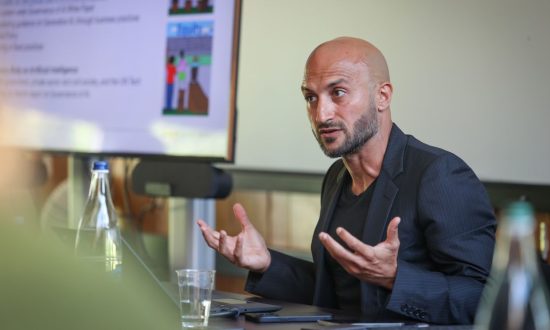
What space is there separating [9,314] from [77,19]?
3.14m

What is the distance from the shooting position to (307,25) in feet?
11.0

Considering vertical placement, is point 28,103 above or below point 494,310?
above

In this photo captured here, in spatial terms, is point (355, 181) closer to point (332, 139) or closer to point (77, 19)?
point (332, 139)

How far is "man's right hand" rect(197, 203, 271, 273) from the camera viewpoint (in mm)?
2035

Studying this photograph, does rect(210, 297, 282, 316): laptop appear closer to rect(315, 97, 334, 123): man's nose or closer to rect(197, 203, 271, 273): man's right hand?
rect(197, 203, 271, 273): man's right hand

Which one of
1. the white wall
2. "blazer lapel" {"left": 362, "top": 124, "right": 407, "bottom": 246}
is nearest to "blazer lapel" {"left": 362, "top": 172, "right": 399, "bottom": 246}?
"blazer lapel" {"left": 362, "top": 124, "right": 407, "bottom": 246}

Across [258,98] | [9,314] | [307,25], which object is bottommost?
[9,314]

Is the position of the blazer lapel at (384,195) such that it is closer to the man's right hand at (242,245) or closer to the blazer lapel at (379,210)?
the blazer lapel at (379,210)

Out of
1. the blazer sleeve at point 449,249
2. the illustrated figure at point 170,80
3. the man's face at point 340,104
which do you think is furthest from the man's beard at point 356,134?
the illustrated figure at point 170,80

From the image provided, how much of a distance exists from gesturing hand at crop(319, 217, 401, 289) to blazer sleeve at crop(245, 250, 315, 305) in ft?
1.19

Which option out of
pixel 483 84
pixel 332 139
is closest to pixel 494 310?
pixel 332 139

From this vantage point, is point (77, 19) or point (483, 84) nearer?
point (483, 84)

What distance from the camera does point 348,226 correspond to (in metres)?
2.25

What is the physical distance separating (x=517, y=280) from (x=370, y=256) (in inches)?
28.0
